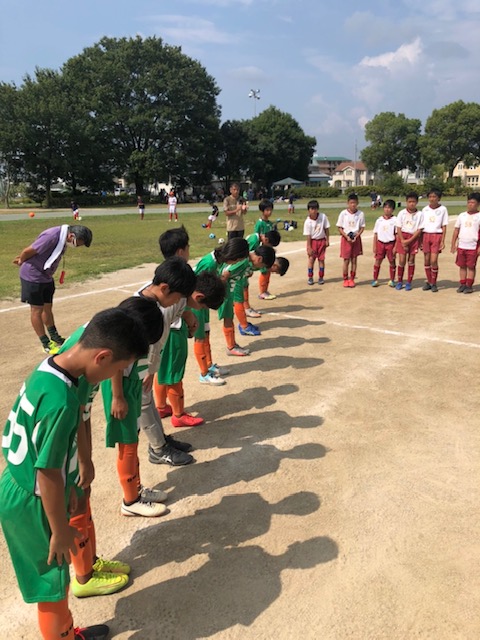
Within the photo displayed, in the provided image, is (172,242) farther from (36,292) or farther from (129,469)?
(36,292)

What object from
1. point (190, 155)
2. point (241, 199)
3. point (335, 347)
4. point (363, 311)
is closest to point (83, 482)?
point (335, 347)

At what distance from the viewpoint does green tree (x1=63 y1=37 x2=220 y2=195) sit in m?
54.4

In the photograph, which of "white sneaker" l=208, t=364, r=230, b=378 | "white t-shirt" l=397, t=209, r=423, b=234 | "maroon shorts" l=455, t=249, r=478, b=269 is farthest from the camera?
"white t-shirt" l=397, t=209, r=423, b=234

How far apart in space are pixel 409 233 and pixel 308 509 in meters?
8.04

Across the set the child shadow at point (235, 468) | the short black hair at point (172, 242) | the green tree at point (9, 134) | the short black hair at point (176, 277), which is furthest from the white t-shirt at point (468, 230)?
the green tree at point (9, 134)

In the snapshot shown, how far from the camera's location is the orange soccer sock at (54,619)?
2164 mm

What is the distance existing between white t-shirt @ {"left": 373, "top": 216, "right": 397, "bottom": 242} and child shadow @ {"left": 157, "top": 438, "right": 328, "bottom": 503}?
23.5 feet

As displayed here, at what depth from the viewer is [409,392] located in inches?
Answer: 211

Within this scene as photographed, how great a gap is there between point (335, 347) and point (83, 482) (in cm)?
484

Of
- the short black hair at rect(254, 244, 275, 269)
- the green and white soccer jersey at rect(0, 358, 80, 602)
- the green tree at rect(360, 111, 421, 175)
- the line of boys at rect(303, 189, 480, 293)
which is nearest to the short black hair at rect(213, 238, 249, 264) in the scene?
the short black hair at rect(254, 244, 275, 269)

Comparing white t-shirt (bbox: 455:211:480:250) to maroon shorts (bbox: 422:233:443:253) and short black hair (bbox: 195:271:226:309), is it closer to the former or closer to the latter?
maroon shorts (bbox: 422:233:443:253)

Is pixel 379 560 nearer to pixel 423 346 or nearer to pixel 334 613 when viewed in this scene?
pixel 334 613

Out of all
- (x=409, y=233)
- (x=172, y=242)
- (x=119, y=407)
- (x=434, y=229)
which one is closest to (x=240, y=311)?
(x=172, y=242)

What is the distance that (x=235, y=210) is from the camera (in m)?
10.7
